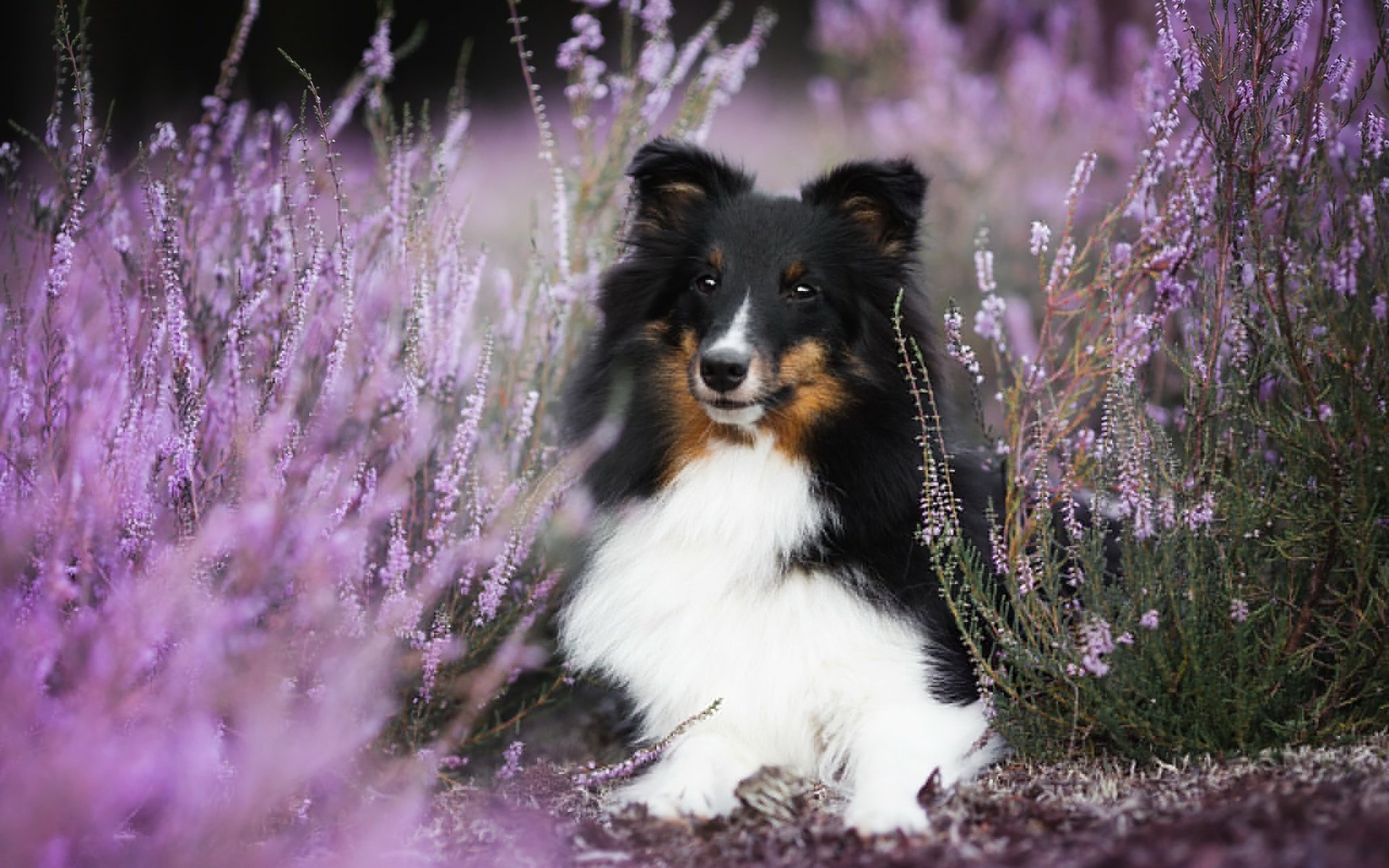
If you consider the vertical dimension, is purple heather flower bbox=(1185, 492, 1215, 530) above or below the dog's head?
below

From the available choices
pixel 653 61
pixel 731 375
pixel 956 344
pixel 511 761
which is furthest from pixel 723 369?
pixel 653 61

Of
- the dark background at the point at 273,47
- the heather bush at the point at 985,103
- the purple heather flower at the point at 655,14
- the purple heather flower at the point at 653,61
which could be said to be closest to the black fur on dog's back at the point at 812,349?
the purple heather flower at the point at 653,61

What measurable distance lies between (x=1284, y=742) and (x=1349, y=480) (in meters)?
0.66

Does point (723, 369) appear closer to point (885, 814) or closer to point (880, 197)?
point (880, 197)

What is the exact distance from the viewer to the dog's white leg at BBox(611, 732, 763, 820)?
10.1ft

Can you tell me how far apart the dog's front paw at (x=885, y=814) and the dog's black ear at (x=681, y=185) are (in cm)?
181

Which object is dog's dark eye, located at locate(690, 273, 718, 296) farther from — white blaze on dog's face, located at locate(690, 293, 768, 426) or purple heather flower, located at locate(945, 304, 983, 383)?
purple heather flower, located at locate(945, 304, 983, 383)

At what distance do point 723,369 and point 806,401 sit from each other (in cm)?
35

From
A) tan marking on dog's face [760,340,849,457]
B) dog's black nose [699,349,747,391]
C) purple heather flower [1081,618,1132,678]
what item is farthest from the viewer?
tan marking on dog's face [760,340,849,457]

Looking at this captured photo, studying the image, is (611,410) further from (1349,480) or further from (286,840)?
(1349,480)

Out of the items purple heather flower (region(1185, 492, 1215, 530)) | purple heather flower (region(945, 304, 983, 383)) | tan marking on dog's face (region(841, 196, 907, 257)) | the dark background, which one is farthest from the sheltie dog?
the dark background

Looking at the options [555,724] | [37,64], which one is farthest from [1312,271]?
[37,64]

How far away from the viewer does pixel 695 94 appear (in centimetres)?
482

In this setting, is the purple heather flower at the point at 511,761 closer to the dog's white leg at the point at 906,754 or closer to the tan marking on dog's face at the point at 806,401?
the dog's white leg at the point at 906,754
